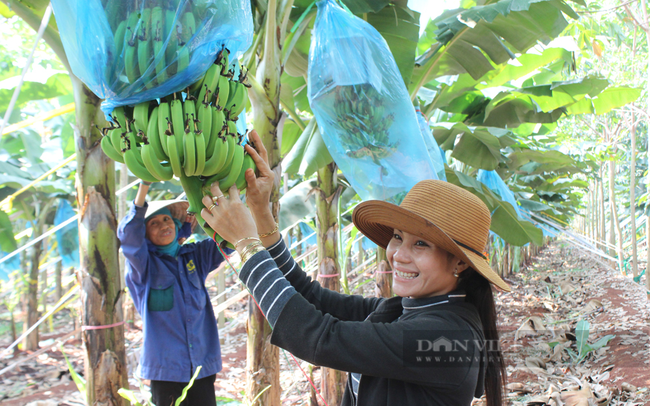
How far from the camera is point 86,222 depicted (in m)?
1.76

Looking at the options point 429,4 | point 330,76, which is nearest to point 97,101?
point 330,76

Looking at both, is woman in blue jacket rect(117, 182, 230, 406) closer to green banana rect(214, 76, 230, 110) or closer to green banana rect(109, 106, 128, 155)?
green banana rect(109, 106, 128, 155)

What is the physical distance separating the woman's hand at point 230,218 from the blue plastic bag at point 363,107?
1.11 metres

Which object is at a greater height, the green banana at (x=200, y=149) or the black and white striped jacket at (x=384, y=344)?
the green banana at (x=200, y=149)

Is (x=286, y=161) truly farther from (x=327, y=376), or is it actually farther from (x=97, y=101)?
(x=327, y=376)

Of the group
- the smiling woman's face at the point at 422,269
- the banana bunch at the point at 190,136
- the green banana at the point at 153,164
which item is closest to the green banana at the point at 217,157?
the banana bunch at the point at 190,136

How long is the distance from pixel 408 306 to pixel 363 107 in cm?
120

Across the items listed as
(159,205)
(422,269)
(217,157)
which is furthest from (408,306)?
(159,205)

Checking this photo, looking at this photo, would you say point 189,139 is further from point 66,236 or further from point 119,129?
point 66,236

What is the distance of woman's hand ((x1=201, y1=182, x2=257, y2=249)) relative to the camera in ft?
3.77

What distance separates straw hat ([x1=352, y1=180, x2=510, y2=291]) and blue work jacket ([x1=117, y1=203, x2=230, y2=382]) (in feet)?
5.10

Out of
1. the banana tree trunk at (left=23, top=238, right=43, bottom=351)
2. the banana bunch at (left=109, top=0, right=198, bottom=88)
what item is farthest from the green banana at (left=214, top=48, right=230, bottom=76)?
the banana tree trunk at (left=23, top=238, right=43, bottom=351)

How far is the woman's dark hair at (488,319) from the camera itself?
131 cm

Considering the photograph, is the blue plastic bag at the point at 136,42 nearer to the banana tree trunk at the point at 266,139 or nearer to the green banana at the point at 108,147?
Result: the green banana at the point at 108,147
